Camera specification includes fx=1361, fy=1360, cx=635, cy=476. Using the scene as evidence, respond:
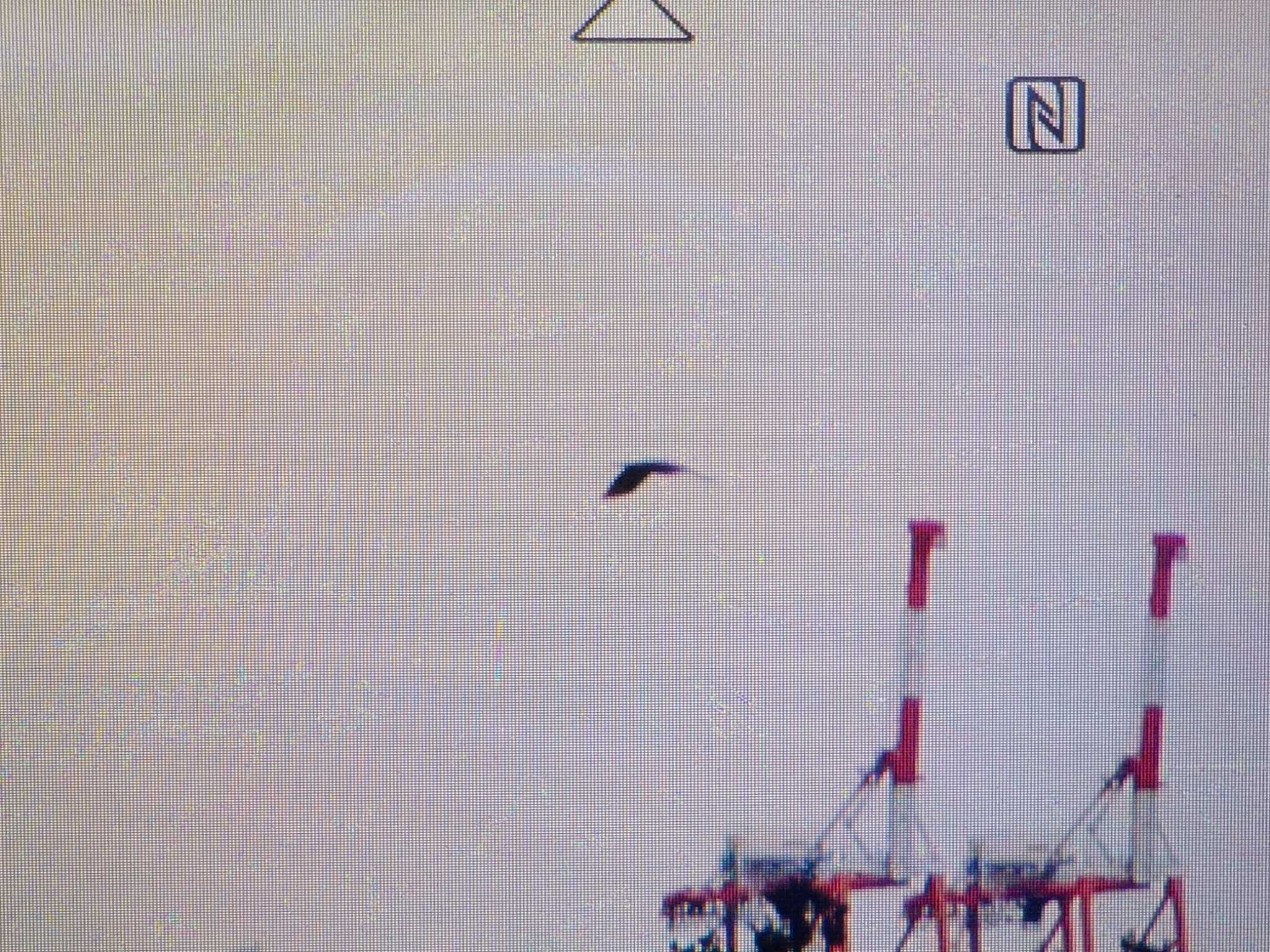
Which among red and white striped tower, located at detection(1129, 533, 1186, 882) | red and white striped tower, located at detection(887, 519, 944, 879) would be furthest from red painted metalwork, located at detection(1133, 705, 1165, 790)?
red and white striped tower, located at detection(887, 519, 944, 879)

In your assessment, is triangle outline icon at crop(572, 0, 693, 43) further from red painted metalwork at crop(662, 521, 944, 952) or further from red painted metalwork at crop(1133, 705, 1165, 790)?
red painted metalwork at crop(1133, 705, 1165, 790)

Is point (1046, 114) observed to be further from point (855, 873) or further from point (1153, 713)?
point (855, 873)

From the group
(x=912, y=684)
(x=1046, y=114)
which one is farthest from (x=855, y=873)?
(x=1046, y=114)

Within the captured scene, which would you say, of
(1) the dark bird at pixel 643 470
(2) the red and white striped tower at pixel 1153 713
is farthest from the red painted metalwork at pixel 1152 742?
(1) the dark bird at pixel 643 470

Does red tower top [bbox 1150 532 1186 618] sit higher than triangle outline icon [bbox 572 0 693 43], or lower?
lower

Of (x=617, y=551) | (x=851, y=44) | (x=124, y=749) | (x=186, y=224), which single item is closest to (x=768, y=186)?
(x=851, y=44)

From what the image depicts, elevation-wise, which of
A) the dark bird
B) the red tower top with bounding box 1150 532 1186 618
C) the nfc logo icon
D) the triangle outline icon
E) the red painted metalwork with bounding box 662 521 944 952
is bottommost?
the red painted metalwork with bounding box 662 521 944 952
